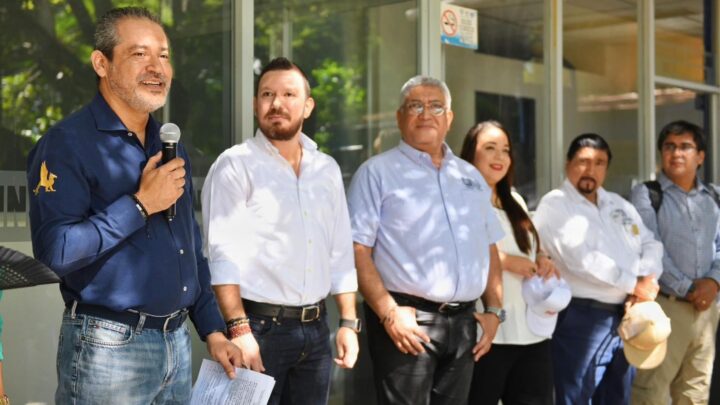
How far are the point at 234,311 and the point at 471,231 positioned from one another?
4.47ft

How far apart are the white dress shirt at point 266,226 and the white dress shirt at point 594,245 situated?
1.98 m

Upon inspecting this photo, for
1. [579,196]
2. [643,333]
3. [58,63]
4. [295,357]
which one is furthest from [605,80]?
[58,63]

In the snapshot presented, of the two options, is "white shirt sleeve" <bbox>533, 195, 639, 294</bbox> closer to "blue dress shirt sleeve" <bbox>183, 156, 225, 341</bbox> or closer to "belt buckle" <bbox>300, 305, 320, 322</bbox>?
"belt buckle" <bbox>300, 305, 320, 322</bbox>

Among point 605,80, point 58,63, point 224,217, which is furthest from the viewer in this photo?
point 605,80

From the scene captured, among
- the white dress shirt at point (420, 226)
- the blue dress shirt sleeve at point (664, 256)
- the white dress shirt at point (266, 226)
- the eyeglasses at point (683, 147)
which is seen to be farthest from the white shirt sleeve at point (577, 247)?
the white dress shirt at point (266, 226)

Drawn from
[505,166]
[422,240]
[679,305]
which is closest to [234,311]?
[422,240]

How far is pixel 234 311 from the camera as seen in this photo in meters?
3.37

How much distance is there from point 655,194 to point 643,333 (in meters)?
1.31

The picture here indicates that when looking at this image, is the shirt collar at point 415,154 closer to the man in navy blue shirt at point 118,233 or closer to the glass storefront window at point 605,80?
the man in navy blue shirt at point 118,233

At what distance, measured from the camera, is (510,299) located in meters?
4.75

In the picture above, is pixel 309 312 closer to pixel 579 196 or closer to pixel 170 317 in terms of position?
pixel 170 317

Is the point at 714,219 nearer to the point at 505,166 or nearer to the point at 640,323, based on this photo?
the point at 640,323

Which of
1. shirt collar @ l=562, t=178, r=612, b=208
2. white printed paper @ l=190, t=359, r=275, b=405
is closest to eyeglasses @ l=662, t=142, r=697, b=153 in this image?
shirt collar @ l=562, t=178, r=612, b=208

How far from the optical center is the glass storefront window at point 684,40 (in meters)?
7.85
